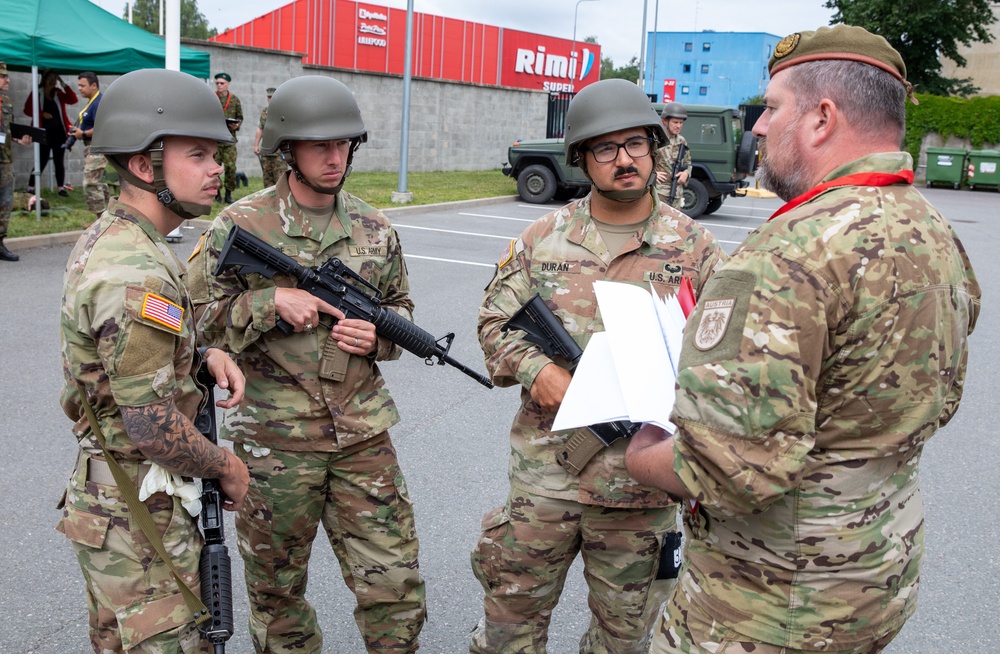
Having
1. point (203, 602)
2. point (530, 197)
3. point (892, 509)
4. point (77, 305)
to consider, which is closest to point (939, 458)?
point (892, 509)

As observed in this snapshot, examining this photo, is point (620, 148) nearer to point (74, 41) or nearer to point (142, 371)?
point (142, 371)

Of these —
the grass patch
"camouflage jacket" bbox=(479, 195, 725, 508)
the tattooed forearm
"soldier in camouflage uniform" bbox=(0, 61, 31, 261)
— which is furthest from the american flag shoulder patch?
the grass patch

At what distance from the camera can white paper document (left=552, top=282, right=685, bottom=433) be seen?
6.32 feet

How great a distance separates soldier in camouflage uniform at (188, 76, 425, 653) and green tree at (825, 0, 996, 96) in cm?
3674

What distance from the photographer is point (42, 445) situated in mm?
4664

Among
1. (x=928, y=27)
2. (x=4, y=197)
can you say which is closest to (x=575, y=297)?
(x=4, y=197)

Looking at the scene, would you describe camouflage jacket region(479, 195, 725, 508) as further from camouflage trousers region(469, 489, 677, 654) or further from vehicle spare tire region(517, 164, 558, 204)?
vehicle spare tire region(517, 164, 558, 204)

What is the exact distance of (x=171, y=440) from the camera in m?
2.17

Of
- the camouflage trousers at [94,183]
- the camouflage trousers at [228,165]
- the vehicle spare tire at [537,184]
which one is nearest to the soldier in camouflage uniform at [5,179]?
the camouflage trousers at [94,183]

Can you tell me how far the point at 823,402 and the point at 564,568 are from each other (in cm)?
137

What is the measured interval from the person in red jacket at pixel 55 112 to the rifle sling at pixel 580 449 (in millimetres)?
12874

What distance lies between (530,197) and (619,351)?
16.1 metres

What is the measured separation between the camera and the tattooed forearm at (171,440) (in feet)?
6.97

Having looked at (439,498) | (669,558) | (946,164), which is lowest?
(439,498)
